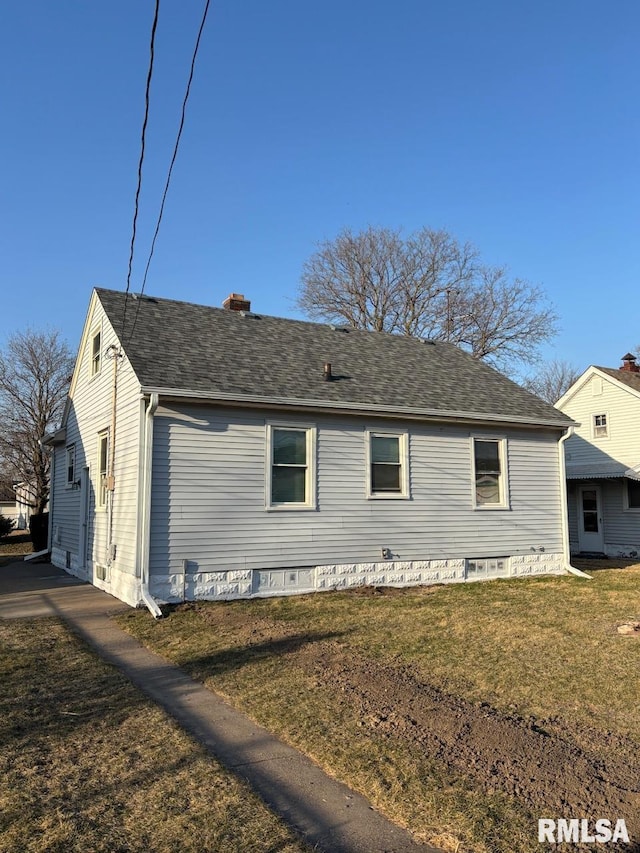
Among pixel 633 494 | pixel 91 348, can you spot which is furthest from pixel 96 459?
pixel 633 494

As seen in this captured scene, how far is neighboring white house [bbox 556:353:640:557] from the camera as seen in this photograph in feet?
68.0

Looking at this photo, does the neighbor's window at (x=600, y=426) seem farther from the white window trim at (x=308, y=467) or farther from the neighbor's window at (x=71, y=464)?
the neighbor's window at (x=71, y=464)

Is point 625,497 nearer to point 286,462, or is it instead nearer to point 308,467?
point 308,467

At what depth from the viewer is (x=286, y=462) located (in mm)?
12016

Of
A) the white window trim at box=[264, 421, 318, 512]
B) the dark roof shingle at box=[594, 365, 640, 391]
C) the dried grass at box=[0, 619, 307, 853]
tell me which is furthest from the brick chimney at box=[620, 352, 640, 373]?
the dried grass at box=[0, 619, 307, 853]

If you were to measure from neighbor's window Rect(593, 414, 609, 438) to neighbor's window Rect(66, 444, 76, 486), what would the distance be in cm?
1658

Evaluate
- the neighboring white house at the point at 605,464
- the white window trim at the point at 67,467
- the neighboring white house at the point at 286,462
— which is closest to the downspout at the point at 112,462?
the neighboring white house at the point at 286,462

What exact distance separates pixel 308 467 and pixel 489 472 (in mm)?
4405

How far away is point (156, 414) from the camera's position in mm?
10844

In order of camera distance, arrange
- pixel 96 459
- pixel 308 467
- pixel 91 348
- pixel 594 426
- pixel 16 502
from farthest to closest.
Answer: pixel 16 502 < pixel 594 426 < pixel 91 348 < pixel 96 459 < pixel 308 467

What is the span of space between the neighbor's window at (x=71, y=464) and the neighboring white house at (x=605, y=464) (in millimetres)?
14869

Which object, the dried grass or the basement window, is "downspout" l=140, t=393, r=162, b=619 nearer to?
the dried grass

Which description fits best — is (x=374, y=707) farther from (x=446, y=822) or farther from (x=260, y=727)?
(x=446, y=822)

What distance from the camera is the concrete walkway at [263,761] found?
137 inches
